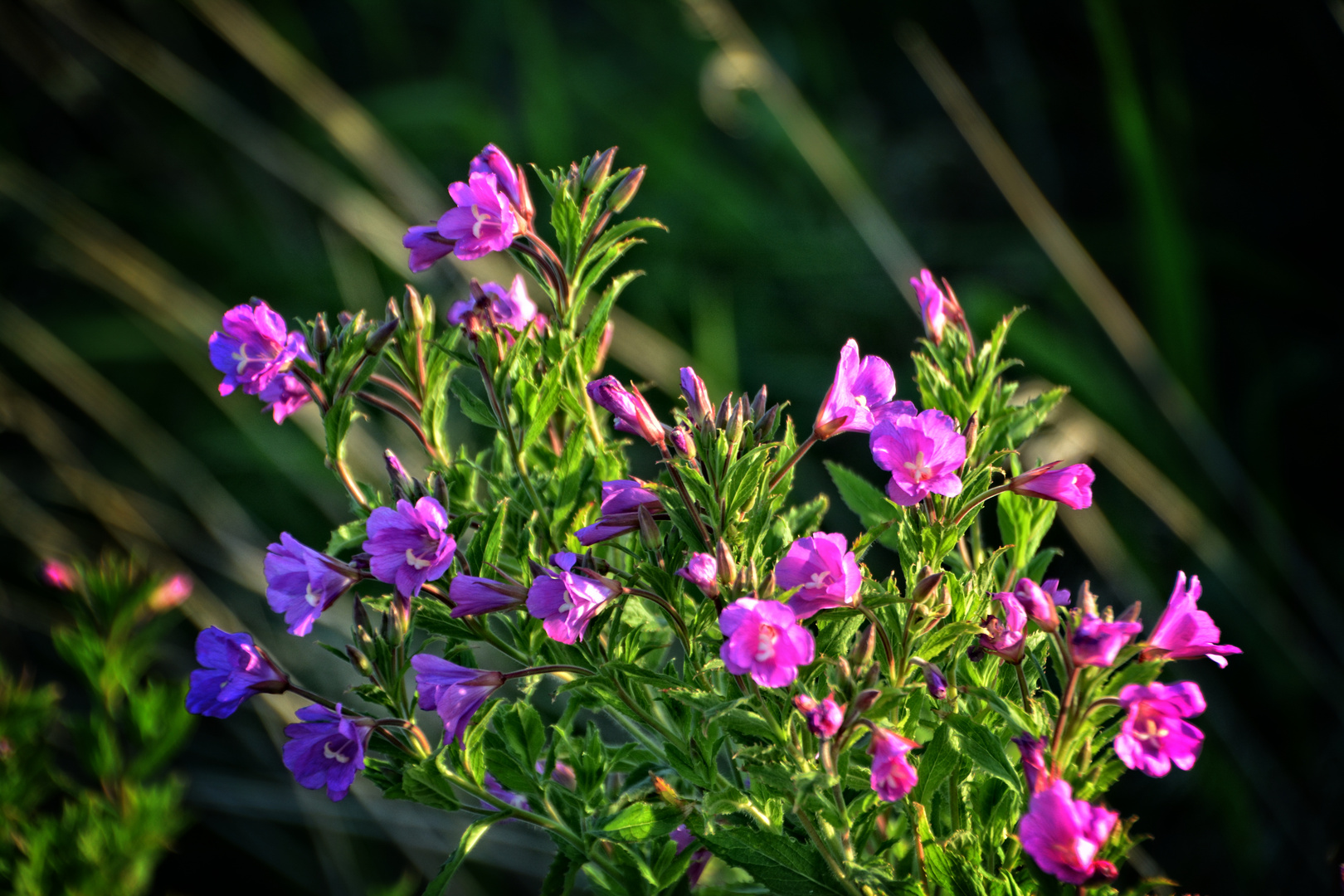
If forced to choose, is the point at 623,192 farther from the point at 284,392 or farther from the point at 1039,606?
the point at 1039,606

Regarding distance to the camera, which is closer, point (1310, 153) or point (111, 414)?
point (111, 414)

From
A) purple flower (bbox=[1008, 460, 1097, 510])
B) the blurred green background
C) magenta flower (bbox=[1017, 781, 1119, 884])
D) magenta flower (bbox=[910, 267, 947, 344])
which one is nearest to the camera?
magenta flower (bbox=[1017, 781, 1119, 884])

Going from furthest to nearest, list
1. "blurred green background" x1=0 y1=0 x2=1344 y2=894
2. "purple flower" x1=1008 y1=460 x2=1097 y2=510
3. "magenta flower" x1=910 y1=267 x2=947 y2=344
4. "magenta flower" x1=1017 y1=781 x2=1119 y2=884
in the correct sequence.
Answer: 1. "blurred green background" x1=0 y1=0 x2=1344 y2=894
2. "magenta flower" x1=910 y1=267 x2=947 y2=344
3. "purple flower" x1=1008 y1=460 x2=1097 y2=510
4. "magenta flower" x1=1017 y1=781 x2=1119 y2=884

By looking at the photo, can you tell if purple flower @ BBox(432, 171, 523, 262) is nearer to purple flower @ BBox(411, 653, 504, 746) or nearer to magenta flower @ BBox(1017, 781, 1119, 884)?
purple flower @ BBox(411, 653, 504, 746)

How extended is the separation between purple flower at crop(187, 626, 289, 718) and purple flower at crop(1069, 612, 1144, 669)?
0.48m

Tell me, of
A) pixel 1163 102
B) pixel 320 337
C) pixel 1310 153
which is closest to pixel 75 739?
pixel 320 337

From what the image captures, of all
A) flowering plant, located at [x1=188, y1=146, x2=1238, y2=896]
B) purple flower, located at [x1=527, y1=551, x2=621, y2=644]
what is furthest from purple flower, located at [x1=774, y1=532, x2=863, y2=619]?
purple flower, located at [x1=527, y1=551, x2=621, y2=644]

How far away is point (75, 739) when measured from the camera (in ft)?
3.67

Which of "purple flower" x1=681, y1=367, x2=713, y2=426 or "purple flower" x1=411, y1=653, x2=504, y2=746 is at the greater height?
"purple flower" x1=681, y1=367, x2=713, y2=426

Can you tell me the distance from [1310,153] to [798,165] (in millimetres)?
1120

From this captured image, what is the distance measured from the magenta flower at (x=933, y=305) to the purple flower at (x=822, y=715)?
30 cm

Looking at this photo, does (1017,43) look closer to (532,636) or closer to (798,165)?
(798,165)

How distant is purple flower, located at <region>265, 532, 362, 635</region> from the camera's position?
578mm

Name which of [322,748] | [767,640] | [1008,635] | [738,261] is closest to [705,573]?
[767,640]
